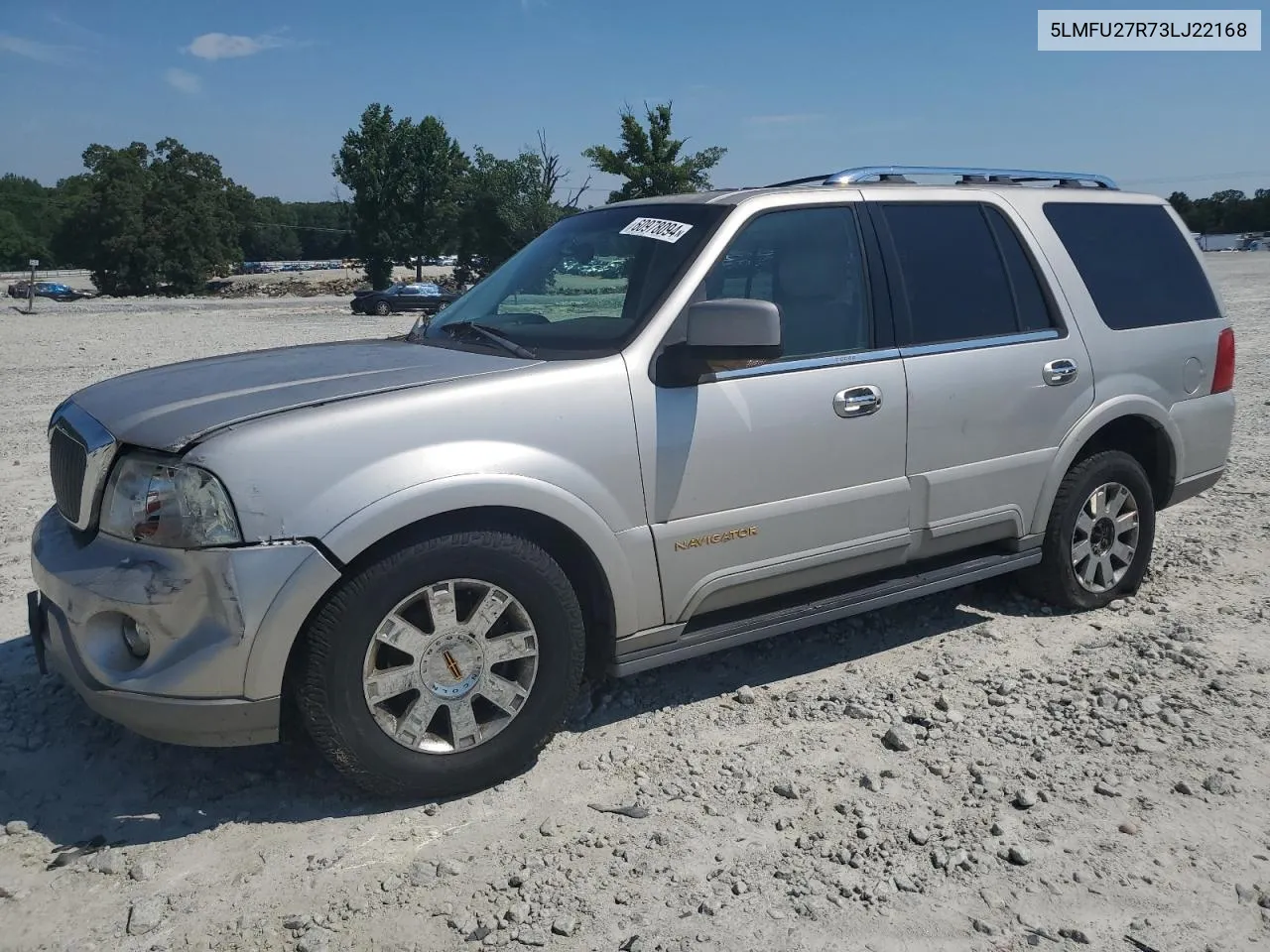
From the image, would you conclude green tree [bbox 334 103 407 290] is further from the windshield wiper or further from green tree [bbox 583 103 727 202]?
the windshield wiper

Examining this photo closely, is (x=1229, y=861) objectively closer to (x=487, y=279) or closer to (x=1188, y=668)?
(x=1188, y=668)

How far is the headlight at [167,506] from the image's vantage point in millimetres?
2973

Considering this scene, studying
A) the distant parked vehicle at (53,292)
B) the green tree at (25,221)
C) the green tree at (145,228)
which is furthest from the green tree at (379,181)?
the green tree at (25,221)

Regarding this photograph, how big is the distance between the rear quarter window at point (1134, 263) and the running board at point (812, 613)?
1264 mm

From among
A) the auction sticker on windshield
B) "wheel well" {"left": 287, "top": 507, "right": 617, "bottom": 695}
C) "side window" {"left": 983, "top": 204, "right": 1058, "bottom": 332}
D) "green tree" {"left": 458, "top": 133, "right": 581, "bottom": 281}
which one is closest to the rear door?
"side window" {"left": 983, "top": 204, "right": 1058, "bottom": 332}

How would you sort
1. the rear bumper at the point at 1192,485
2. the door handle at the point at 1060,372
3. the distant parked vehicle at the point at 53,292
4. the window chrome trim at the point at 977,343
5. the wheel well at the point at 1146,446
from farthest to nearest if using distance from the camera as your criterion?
the distant parked vehicle at the point at 53,292 < the rear bumper at the point at 1192,485 < the wheel well at the point at 1146,446 < the door handle at the point at 1060,372 < the window chrome trim at the point at 977,343

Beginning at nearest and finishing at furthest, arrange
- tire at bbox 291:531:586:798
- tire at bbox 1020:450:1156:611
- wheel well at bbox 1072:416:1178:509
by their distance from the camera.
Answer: tire at bbox 291:531:586:798
tire at bbox 1020:450:1156:611
wheel well at bbox 1072:416:1178:509

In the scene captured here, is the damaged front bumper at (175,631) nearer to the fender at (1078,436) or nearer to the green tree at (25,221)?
the fender at (1078,436)

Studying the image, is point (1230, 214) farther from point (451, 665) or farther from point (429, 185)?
point (451, 665)

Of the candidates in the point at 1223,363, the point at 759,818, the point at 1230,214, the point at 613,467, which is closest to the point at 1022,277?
the point at 1223,363

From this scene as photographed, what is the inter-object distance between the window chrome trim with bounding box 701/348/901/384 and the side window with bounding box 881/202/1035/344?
183 millimetres

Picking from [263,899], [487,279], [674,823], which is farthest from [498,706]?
[487,279]

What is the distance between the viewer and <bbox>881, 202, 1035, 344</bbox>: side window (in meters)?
4.35

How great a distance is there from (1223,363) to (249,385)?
4.64 meters
